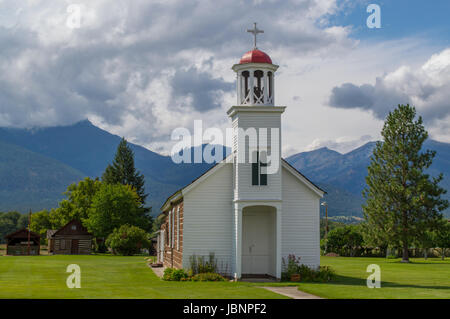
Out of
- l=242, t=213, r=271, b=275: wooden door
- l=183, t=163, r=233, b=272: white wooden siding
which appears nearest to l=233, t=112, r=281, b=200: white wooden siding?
l=183, t=163, r=233, b=272: white wooden siding

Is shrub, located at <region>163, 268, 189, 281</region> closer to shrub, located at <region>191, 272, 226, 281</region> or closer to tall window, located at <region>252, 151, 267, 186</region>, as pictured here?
shrub, located at <region>191, 272, 226, 281</region>

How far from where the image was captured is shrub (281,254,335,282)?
2680 cm

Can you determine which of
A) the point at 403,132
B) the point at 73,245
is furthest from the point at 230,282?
the point at 73,245

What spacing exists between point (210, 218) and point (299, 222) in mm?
4742

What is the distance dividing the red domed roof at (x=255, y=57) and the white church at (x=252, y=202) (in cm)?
5

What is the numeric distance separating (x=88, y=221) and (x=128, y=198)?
6314mm

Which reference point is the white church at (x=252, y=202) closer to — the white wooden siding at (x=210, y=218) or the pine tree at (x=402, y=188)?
the white wooden siding at (x=210, y=218)

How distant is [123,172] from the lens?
310 ft

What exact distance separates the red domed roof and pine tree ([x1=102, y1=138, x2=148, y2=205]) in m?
67.7

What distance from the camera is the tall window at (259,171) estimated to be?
26.7 metres

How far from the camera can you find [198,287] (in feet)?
72.0

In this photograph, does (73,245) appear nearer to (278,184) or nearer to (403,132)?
(403,132)

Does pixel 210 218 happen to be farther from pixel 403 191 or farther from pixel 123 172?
pixel 123 172

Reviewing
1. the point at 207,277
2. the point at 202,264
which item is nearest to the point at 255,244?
the point at 202,264
